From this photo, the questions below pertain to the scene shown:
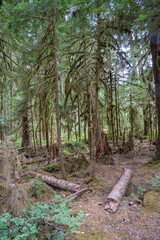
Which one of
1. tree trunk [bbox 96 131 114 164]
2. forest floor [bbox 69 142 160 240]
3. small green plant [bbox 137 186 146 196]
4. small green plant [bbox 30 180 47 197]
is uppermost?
tree trunk [bbox 96 131 114 164]

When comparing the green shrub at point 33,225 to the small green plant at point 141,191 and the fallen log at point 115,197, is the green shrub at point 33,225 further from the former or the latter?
the small green plant at point 141,191

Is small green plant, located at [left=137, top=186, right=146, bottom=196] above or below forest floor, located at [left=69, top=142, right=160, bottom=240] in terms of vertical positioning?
above

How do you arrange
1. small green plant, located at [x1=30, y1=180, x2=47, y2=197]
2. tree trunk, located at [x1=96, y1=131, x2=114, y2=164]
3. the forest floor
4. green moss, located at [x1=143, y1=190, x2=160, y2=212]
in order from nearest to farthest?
the forest floor, green moss, located at [x1=143, y1=190, x2=160, y2=212], small green plant, located at [x1=30, y1=180, x2=47, y2=197], tree trunk, located at [x1=96, y1=131, x2=114, y2=164]

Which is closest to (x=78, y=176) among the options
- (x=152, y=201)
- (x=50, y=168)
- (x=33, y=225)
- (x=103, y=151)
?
(x=50, y=168)

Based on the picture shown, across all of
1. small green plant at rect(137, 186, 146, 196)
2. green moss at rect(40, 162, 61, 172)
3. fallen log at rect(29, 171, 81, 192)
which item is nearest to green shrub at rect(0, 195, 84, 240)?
fallen log at rect(29, 171, 81, 192)

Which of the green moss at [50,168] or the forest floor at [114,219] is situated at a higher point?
the green moss at [50,168]

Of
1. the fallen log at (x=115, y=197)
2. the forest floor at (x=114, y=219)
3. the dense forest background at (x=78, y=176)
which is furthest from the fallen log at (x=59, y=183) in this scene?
the fallen log at (x=115, y=197)

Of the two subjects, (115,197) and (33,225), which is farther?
(115,197)

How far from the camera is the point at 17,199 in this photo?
3348 millimetres

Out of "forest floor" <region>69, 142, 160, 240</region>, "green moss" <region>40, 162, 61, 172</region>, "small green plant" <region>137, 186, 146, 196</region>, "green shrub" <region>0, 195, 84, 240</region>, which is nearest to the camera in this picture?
"green shrub" <region>0, 195, 84, 240</region>

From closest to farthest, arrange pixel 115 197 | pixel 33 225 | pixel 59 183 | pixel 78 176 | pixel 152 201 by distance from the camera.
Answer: pixel 33 225, pixel 152 201, pixel 115 197, pixel 59 183, pixel 78 176

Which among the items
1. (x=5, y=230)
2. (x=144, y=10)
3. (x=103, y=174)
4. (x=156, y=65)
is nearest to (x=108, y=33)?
(x=144, y=10)

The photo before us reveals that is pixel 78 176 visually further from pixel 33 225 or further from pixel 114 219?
pixel 33 225

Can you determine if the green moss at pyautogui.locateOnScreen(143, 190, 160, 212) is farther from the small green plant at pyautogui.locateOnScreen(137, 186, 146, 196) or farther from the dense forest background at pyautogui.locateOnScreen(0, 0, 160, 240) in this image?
the small green plant at pyautogui.locateOnScreen(137, 186, 146, 196)
